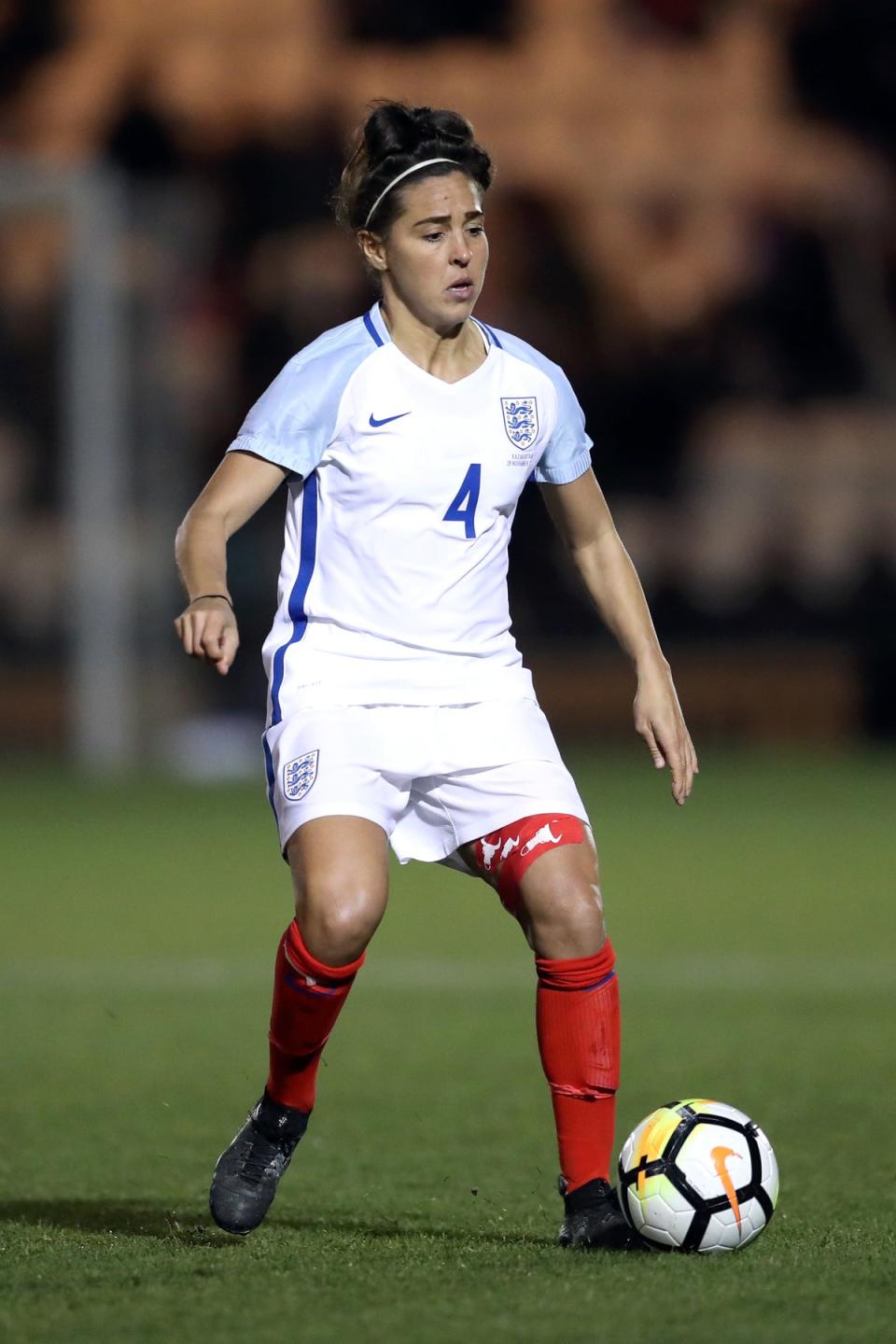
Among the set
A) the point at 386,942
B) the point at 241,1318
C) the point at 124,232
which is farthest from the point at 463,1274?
the point at 124,232

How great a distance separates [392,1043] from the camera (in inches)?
281

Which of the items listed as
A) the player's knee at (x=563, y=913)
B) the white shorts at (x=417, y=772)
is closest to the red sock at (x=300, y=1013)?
the white shorts at (x=417, y=772)

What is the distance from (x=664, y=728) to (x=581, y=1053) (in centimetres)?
66

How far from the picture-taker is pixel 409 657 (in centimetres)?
455

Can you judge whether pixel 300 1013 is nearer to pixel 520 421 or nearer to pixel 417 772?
pixel 417 772

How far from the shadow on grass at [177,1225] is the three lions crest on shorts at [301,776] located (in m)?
0.85

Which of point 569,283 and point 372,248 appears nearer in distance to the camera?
point 372,248

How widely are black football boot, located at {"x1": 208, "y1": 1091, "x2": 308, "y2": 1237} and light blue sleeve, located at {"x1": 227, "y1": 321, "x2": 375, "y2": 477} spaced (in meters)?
1.26

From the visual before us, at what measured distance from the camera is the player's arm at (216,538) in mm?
4176

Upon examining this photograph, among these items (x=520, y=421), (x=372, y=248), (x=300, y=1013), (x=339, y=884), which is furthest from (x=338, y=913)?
(x=372, y=248)

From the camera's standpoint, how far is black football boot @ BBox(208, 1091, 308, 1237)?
14.7 ft

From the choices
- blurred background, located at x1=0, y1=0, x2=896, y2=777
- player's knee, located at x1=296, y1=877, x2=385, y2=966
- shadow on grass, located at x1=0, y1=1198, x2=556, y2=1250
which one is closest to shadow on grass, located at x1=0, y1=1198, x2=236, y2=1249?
shadow on grass, located at x1=0, y1=1198, x2=556, y2=1250

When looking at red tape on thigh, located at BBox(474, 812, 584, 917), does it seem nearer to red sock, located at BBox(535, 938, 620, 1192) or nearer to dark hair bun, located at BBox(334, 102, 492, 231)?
red sock, located at BBox(535, 938, 620, 1192)

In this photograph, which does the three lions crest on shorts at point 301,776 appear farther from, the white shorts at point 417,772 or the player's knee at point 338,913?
the player's knee at point 338,913
